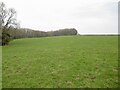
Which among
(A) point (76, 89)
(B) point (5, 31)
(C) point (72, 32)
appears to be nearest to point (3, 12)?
(B) point (5, 31)

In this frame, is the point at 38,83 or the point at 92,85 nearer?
the point at 92,85

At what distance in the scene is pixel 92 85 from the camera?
1193 centimetres

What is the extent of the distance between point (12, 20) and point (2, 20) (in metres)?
3.23

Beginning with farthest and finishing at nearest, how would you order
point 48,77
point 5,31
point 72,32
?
point 72,32
point 5,31
point 48,77

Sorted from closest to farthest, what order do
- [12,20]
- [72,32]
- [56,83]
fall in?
[56,83] < [12,20] < [72,32]

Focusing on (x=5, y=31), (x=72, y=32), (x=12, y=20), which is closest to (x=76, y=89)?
(x=5, y=31)

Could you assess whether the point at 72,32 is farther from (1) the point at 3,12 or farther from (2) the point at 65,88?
(2) the point at 65,88

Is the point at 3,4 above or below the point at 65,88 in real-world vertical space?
above

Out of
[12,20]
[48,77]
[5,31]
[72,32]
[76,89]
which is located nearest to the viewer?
[76,89]

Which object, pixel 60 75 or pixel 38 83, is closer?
pixel 38 83

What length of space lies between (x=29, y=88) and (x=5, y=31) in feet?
133

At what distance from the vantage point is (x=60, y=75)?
14562 millimetres

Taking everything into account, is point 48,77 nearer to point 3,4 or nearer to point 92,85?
point 92,85

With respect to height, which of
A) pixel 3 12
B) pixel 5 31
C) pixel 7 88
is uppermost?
pixel 3 12
